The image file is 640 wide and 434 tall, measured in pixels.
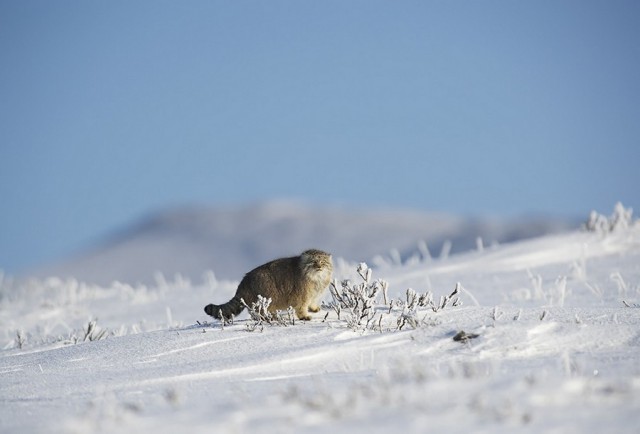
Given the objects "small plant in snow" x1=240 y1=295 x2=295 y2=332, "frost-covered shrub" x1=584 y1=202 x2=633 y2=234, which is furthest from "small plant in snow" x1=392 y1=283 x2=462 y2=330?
"frost-covered shrub" x1=584 y1=202 x2=633 y2=234

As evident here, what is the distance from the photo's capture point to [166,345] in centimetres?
523

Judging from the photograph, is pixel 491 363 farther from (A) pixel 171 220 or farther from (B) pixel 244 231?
(A) pixel 171 220

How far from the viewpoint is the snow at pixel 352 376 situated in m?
3.02

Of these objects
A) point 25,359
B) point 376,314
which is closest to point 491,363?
point 376,314

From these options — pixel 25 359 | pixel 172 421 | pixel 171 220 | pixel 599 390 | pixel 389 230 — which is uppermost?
pixel 171 220

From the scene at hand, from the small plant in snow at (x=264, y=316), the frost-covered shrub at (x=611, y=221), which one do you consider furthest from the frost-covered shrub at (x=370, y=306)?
the frost-covered shrub at (x=611, y=221)

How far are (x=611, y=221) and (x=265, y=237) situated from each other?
21.3 meters

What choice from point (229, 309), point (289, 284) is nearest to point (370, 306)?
point (289, 284)

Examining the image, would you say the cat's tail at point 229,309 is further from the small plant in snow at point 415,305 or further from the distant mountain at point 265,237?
the distant mountain at point 265,237

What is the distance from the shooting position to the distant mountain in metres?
28.8

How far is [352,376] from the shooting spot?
4090 mm

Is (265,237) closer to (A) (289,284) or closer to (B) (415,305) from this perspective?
(A) (289,284)

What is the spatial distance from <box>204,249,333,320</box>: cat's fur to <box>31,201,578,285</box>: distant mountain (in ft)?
66.9

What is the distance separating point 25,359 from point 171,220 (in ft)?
105
